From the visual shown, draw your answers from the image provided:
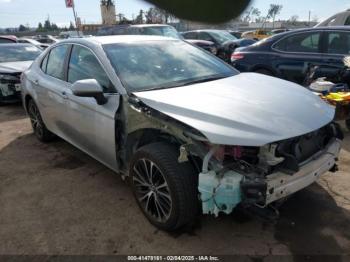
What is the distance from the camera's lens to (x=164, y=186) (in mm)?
2867

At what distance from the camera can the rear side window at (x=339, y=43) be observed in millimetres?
5996

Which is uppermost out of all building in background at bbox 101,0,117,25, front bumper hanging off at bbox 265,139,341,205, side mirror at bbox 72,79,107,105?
building in background at bbox 101,0,117,25

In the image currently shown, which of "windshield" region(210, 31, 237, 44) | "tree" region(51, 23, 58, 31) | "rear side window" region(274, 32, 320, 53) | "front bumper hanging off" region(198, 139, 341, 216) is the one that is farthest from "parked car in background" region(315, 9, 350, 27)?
"tree" region(51, 23, 58, 31)

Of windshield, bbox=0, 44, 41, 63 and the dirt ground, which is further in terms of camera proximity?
windshield, bbox=0, 44, 41, 63

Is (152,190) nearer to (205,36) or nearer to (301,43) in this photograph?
(301,43)

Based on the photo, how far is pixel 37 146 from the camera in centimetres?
529

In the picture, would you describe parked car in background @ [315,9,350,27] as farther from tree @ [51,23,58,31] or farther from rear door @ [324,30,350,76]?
tree @ [51,23,58,31]

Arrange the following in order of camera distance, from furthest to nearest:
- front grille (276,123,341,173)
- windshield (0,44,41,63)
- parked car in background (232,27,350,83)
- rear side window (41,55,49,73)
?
windshield (0,44,41,63), parked car in background (232,27,350,83), rear side window (41,55,49,73), front grille (276,123,341,173)

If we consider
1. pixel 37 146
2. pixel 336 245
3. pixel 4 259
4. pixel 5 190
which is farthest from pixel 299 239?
pixel 37 146

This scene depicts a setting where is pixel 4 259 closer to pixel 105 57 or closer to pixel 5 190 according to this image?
pixel 5 190

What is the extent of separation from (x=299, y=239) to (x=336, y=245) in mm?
266

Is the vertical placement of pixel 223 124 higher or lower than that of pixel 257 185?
higher

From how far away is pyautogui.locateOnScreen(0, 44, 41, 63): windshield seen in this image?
8.80m

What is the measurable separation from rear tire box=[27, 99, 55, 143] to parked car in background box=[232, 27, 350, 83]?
4.00 m
